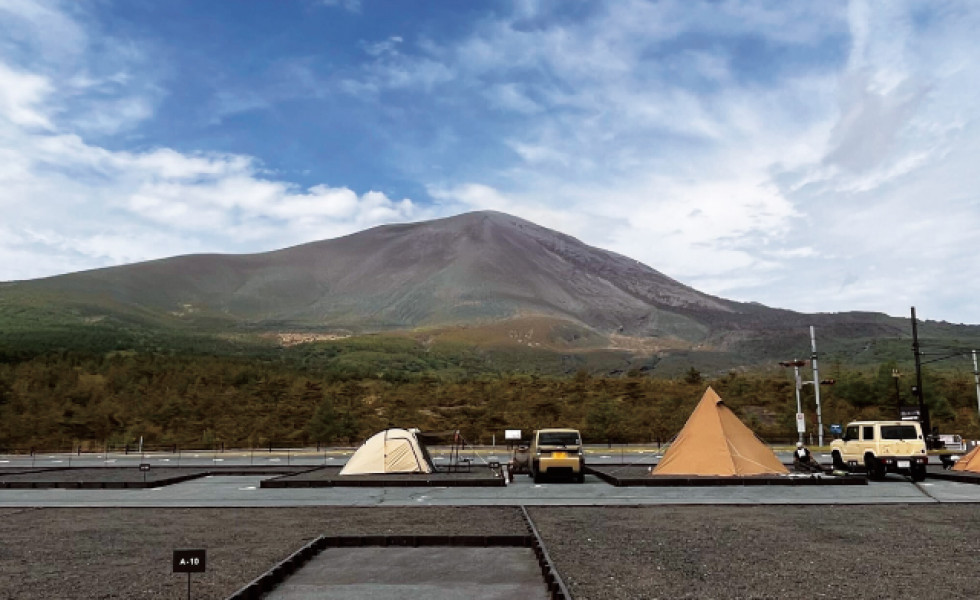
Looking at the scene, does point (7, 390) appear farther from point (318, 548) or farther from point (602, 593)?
point (602, 593)

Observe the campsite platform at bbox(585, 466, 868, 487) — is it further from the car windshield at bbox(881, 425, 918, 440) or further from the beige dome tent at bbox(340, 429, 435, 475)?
the beige dome tent at bbox(340, 429, 435, 475)

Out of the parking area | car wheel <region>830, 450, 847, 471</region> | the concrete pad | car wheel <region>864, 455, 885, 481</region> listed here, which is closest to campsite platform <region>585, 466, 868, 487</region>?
the parking area

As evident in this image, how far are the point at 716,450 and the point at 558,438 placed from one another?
4.66 metres

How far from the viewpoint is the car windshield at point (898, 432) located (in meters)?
22.1

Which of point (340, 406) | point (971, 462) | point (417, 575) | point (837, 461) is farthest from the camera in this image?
point (340, 406)

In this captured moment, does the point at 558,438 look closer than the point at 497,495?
No

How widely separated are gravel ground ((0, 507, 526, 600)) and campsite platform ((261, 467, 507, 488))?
5.16 meters

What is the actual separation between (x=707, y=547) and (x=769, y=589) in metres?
2.74

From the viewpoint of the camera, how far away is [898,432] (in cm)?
2231

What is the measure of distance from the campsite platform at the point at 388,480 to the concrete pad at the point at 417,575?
34.2ft

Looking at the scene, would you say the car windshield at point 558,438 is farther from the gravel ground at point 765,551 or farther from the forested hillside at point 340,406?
the forested hillside at point 340,406

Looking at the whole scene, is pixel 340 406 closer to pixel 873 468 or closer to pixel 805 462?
pixel 805 462

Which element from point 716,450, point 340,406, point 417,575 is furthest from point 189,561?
point 340,406

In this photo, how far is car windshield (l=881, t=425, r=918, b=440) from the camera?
2212 cm
